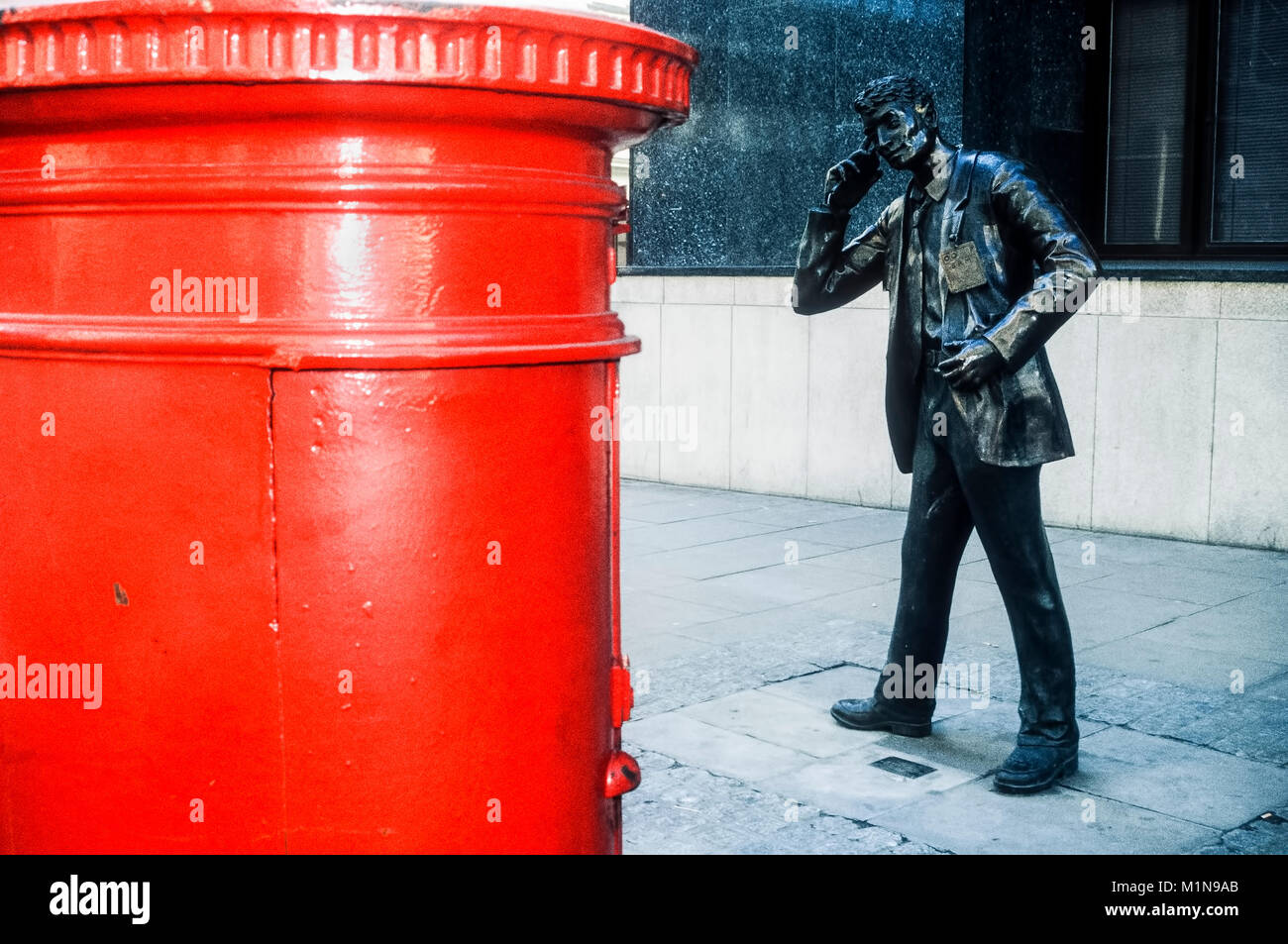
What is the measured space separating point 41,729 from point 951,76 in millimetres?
8339

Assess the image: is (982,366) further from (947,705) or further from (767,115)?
(767,115)

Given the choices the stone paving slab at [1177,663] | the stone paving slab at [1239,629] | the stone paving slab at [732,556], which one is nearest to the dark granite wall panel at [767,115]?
the stone paving slab at [732,556]

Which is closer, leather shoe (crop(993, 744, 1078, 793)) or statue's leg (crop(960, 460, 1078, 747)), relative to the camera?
leather shoe (crop(993, 744, 1078, 793))

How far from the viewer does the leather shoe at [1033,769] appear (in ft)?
13.9

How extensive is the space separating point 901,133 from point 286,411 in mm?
3300

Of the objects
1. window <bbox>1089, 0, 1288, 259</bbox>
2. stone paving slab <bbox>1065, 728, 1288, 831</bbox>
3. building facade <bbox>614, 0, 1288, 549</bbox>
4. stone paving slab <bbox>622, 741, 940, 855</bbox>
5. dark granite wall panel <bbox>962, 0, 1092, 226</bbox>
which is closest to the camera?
stone paving slab <bbox>622, 741, 940, 855</bbox>

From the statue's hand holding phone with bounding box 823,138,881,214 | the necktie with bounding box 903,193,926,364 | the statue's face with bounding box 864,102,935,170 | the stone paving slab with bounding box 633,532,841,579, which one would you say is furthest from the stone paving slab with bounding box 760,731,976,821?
the stone paving slab with bounding box 633,532,841,579

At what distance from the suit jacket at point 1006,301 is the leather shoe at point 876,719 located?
3.13 ft

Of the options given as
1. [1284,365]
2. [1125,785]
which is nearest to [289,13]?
[1125,785]

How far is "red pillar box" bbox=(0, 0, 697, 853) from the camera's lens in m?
1.44

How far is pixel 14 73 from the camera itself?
1.45 meters

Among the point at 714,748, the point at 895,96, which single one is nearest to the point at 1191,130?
the point at 895,96

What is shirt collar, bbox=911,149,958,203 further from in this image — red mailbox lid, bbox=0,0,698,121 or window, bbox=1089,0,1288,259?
window, bbox=1089,0,1288,259
